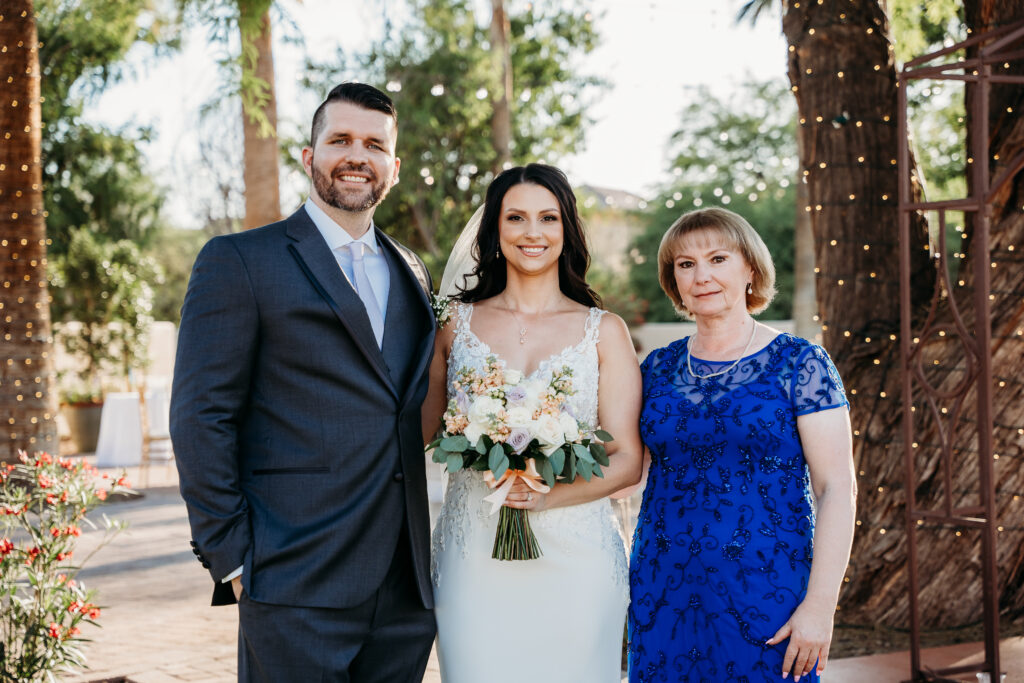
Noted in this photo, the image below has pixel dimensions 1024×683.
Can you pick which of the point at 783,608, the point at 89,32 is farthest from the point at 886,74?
the point at 89,32

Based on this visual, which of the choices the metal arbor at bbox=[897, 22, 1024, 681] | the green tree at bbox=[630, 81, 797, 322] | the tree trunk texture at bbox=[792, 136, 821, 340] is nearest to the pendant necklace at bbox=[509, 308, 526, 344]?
the metal arbor at bbox=[897, 22, 1024, 681]

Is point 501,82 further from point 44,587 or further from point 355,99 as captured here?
point 355,99

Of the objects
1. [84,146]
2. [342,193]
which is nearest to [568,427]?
[342,193]

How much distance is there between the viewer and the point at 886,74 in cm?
643

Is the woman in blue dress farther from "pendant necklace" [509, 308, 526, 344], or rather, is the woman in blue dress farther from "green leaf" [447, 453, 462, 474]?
"green leaf" [447, 453, 462, 474]

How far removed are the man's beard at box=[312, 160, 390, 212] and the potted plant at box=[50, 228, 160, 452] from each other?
1496 cm

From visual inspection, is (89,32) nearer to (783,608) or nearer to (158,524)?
(158,524)

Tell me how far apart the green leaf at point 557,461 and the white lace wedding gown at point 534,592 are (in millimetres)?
282

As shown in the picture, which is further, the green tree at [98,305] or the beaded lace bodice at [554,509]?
the green tree at [98,305]

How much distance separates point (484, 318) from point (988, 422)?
8.52ft

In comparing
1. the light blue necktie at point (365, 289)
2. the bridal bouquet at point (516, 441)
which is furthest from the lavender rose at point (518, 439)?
the light blue necktie at point (365, 289)

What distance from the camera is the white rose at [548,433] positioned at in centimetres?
297

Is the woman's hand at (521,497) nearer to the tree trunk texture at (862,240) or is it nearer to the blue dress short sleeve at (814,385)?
the blue dress short sleeve at (814,385)

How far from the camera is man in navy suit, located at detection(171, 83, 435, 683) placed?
2736mm
